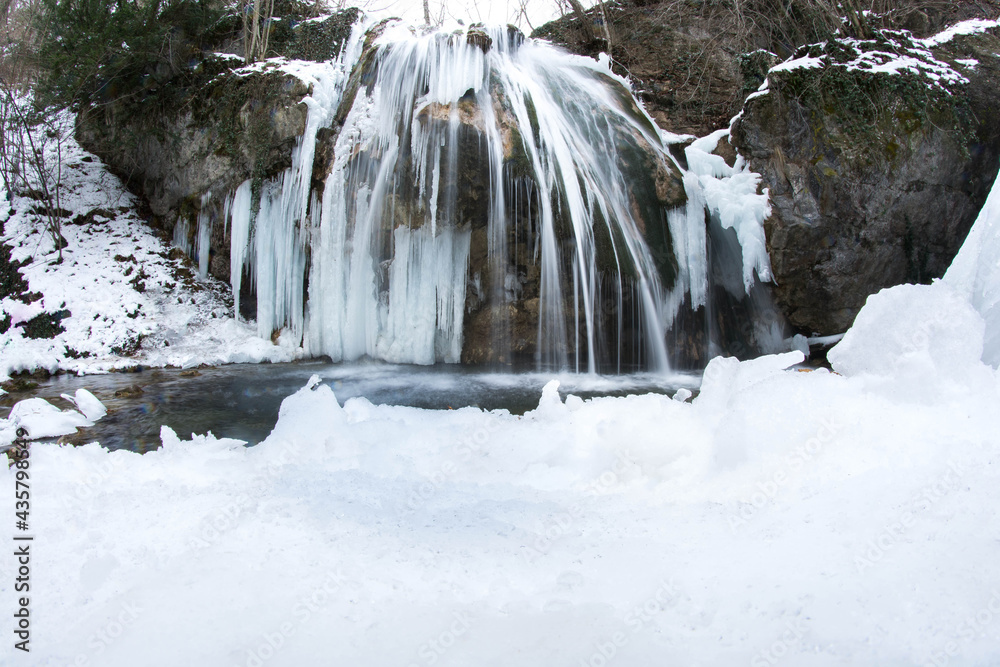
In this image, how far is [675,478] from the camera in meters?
2.56

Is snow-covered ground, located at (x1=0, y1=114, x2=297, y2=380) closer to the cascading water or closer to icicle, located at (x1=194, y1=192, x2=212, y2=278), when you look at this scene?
icicle, located at (x1=194, y1=192, x2=212, y2=278)

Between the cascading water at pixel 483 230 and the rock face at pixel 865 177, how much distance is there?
0.57 m

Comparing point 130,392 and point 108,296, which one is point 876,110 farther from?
point 108,296

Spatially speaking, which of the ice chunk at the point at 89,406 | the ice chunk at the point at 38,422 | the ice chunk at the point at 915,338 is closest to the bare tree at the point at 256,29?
the ice chunk at the point at 89,406

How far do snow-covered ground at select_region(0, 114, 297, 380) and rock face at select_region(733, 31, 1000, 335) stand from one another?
6597 millimetres

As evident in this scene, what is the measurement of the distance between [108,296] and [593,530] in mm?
8459

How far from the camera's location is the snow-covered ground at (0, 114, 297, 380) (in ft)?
24.0

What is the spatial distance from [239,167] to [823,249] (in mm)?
8100

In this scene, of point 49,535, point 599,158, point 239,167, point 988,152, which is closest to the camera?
point 49,535

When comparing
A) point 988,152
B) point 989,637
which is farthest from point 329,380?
point 988,152

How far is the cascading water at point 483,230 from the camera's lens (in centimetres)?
683

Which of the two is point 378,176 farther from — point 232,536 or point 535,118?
point 232,536

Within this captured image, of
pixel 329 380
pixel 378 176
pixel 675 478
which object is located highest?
pixel 378 176

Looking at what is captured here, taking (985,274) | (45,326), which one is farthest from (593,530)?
(45,326)
